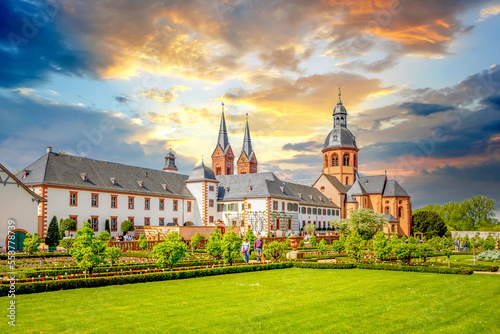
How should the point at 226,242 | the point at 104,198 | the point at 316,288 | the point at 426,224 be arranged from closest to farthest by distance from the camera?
the point at 316,288 < the point at 226,242 < the point at 104,198 < the point at 426,224

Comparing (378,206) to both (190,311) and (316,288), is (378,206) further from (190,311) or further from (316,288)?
(190,311)

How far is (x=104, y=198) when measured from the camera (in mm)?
52125

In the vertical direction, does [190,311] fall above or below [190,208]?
below

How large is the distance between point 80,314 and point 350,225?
62.9 meters

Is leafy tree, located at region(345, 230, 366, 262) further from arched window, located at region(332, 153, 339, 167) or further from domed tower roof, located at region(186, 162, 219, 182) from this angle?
arched window, located at region(332, 153, 339, 167)

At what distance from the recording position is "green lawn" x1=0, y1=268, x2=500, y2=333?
11469mm

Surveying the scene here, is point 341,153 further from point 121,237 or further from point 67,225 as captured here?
point 67,225

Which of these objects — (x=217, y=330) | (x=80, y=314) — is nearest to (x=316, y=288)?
(x=217, y=330)

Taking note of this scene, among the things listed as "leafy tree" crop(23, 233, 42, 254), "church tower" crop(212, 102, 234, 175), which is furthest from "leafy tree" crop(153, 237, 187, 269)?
"church tower" crop(212, 102, 234, 175)

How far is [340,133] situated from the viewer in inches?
4092

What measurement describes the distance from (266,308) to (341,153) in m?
92.3

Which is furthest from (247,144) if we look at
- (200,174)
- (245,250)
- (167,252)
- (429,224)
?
(167,252)

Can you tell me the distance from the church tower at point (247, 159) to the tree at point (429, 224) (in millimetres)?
41605

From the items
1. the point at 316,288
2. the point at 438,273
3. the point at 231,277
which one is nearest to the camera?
the point at 316,288
